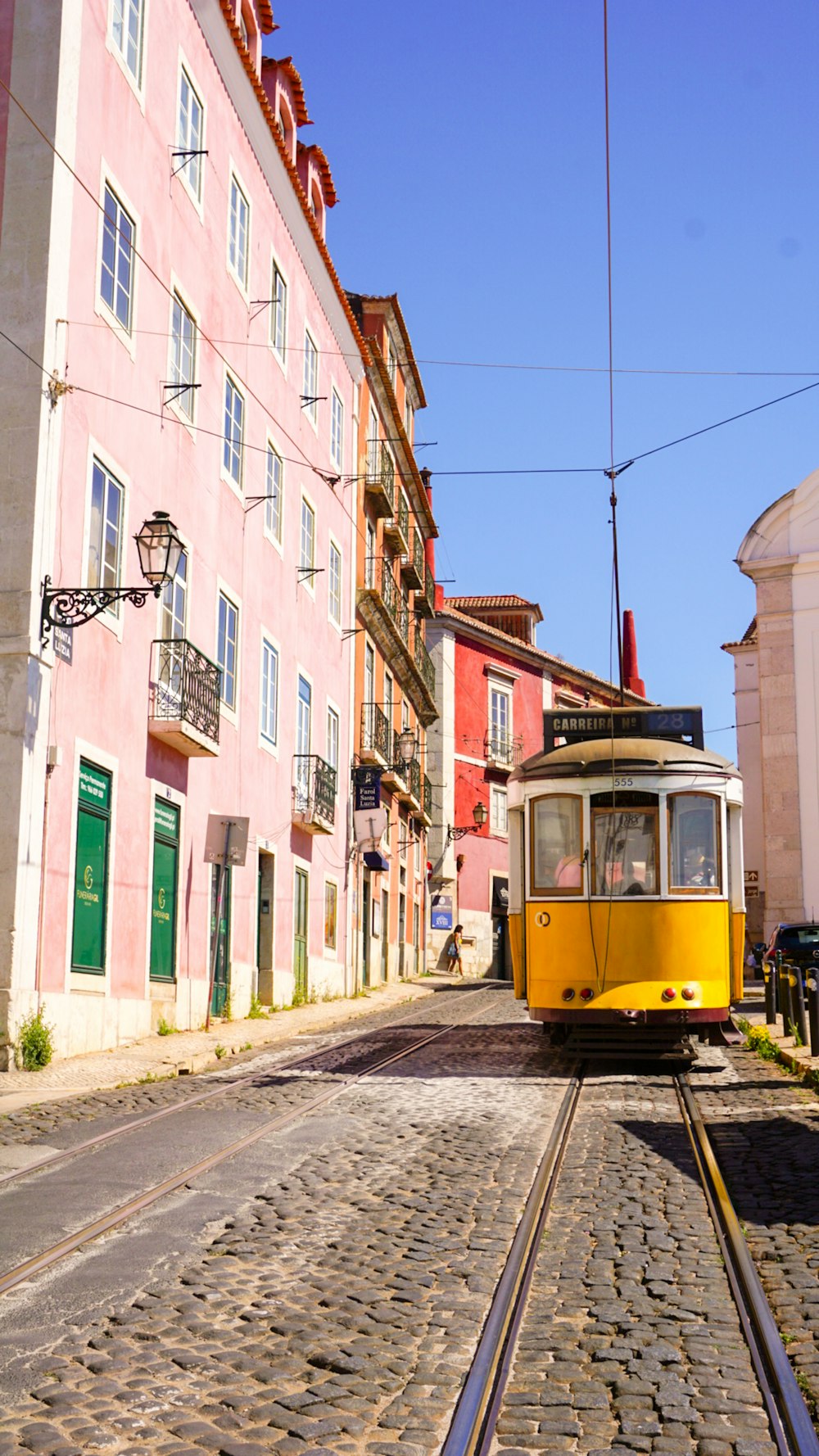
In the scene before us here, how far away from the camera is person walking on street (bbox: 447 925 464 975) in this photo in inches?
1714

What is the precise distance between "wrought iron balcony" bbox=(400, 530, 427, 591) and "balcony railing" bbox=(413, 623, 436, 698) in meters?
1.39

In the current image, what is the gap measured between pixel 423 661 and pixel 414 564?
3.45 m

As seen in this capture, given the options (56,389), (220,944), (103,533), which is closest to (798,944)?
(220,944)

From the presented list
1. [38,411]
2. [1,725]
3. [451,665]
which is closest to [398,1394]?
[1,725]

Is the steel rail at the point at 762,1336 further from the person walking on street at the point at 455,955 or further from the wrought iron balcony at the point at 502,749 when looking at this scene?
the wrought iron balcony at the point at 502,749

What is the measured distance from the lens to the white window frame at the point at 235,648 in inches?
776

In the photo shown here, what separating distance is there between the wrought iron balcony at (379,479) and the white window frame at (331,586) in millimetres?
2838

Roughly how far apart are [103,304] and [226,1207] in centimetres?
1092

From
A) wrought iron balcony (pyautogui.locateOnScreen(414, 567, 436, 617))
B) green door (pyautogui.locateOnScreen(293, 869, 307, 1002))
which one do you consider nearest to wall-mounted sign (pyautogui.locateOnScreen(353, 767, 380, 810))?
green door (pyautogui.locateOnScreen(293, 869, 307, 1002))

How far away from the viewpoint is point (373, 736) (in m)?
32.0

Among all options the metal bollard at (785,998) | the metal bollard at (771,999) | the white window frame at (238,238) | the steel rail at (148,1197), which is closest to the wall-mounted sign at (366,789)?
the white window frame at (238,238)

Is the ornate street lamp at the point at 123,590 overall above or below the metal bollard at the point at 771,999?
above

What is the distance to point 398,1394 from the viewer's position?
434 cm

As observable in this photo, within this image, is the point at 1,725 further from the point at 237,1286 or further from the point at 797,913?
the point at 797,913
